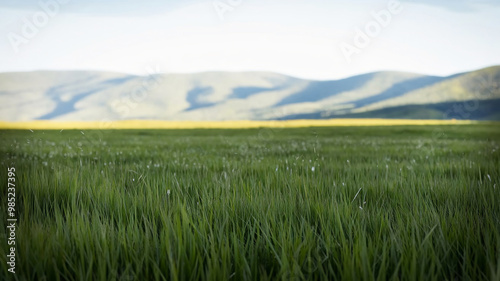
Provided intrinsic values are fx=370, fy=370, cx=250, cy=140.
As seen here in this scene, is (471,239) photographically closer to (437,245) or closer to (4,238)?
(437,245)

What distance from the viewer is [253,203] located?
312cm

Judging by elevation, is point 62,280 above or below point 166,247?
below

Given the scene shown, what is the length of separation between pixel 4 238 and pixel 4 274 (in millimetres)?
444

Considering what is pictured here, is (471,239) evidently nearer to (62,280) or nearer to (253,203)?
(253,203)

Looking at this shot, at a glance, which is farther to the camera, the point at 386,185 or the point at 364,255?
the point at 386,185

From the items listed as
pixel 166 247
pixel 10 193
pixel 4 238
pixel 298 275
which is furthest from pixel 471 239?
pixel 10 193

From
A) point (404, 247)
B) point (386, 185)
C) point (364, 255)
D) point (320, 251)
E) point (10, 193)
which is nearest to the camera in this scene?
point (364, 255)

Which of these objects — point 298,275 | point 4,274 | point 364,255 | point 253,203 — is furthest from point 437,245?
point 4,274

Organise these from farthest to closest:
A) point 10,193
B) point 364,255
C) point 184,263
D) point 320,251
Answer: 1. point 10,193
2. point 320,251
3. point 184,263
4. point 364,255

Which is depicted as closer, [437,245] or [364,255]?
[364,255]

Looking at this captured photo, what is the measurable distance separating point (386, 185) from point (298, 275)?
2.61 meters

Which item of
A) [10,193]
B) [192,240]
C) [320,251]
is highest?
[10,193]

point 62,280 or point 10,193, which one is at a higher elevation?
point 10,193

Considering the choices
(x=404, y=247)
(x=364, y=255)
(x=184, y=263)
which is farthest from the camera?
(x=404, y=247)
